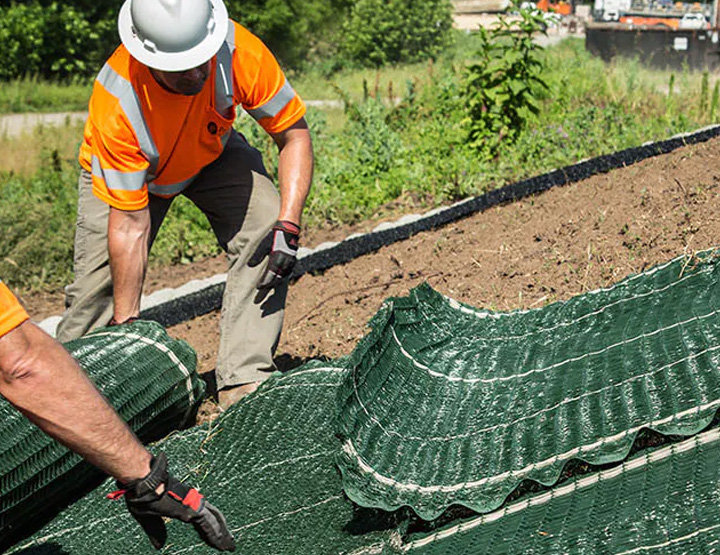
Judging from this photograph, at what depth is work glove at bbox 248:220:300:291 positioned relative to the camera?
149 inches

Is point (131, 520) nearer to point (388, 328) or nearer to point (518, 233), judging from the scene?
point (388, 328)

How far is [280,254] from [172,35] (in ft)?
3.30

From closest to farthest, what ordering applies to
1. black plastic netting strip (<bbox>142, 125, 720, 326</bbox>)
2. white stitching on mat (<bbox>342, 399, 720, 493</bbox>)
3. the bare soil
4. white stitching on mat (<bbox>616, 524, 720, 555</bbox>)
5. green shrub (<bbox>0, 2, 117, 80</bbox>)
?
white stitching on mat (<bbox>616, 524, 720, 555</bbox>), white stitching on mat (<bbox>342, 399, 720, 493</bbox>), the bare soil, black plastic netting strip (<bbox>142, 125, 720, 326</bbox>), green shrub (<bbox>0, 2, 117, 80</bbox>)

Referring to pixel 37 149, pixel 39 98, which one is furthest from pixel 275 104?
pixel 39 98

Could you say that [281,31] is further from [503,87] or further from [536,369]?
[536,369]

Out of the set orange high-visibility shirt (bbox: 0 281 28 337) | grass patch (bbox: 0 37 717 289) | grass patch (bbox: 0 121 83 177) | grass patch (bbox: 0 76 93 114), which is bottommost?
grass patch (bbox: 0 76 93 114)

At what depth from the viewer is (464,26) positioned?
131 ft

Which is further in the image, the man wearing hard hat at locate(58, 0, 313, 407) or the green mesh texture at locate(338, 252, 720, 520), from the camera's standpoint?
the man wearing hard hat at locate(58, 0, 313, 407)

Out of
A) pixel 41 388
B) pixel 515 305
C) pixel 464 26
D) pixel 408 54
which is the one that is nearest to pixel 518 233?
pixel 515 305

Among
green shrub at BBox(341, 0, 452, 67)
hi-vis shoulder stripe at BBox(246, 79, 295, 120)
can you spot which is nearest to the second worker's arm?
hi-vis shoulder stripe at BBox(246, 79, 295, 120)

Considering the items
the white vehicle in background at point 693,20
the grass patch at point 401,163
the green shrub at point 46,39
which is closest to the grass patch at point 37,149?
the grass patch at point 401,163

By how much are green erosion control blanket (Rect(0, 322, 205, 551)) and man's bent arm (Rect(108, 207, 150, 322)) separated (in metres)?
0.15

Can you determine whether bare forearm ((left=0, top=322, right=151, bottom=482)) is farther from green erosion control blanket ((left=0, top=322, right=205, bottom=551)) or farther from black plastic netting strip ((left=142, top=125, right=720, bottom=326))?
black plastic netting strip ((left=142, top=125, right=720, bottom=326))

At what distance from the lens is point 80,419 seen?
2.13 meters
